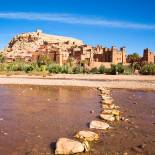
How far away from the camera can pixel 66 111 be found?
13.3m

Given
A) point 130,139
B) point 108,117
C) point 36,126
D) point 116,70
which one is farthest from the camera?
point 116,70

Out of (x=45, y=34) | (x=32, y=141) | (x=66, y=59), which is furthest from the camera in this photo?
(x=45, y=34)

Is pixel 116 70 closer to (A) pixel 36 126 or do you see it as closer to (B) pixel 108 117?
(B) pixel 108 117

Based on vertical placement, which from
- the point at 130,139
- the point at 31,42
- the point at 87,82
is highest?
the point at 31,42

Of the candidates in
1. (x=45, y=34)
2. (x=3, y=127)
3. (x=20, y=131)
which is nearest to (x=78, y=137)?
(x=20, y=131)

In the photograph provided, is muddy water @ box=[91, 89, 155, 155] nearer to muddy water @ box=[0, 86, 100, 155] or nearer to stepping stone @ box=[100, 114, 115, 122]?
stepping stone @ box=[100, 114, 115, 122]

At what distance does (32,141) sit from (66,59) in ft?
271

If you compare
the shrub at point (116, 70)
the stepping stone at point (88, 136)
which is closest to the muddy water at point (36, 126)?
the stepping stone at point (88, 136)

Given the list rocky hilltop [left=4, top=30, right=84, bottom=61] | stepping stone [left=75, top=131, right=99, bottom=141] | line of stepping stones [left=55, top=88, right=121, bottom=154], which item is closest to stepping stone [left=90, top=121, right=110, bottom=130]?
line of stepping stones [left=55, top=88, right=121, bottom=154]

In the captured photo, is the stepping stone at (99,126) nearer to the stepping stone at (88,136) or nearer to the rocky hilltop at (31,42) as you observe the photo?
the stepping stone at (88,136)

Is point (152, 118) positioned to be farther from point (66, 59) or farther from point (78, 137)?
point (66, 59)

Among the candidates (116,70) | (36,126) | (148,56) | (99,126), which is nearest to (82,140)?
(99,126)

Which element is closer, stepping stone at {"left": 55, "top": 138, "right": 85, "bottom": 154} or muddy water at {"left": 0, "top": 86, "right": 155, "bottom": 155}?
stepping stone at {"left": 55, "top": 138, "right": 85, "bottom": 154}

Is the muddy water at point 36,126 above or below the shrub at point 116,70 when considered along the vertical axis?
below
